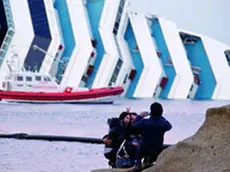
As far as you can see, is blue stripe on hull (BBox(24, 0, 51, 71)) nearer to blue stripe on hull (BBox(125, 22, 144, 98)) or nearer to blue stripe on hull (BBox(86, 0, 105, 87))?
blue stripe on hull (BBox(86, 0, 105, 87))

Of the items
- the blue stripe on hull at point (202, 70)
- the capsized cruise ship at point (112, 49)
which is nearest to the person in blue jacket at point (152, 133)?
the capsized cruise ship at point (112, 49)

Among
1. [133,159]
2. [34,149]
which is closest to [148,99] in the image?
[34,149]

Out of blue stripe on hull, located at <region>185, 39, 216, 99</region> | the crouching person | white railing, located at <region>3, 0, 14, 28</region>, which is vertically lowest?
blue stripe on hull, located at <region>185, 39, 216, 99</region>

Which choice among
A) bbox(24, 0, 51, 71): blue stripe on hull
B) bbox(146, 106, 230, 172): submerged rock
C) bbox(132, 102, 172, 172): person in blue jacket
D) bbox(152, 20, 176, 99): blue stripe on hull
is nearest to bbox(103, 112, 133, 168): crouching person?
bbox(132, 102, 172, 172): person in blue jacket

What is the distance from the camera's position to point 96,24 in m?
33.8

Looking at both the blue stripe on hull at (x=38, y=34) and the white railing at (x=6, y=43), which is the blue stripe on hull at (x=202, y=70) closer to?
the blue stripe on hull at (x=38, y=34)

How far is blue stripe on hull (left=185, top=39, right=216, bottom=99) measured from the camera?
127 ft

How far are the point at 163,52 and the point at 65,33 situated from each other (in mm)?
7173

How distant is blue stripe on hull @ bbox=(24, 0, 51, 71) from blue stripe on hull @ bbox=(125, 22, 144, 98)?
6.26 m

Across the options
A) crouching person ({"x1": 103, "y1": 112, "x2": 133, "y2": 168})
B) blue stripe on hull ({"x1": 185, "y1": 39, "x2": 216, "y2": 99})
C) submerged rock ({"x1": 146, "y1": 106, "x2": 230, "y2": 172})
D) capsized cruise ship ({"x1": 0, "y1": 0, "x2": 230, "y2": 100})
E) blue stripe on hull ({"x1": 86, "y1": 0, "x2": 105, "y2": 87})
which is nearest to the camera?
submerged rock ({"x1": 146, "y1": 106, "x2": 230, "y2": 172})

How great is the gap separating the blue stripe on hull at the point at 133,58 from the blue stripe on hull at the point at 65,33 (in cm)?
463

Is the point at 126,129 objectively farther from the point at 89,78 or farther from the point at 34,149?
the point at 89,78

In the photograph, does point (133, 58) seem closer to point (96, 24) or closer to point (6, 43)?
point (96, 24)

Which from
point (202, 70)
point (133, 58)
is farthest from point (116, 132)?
point (202, 70)
